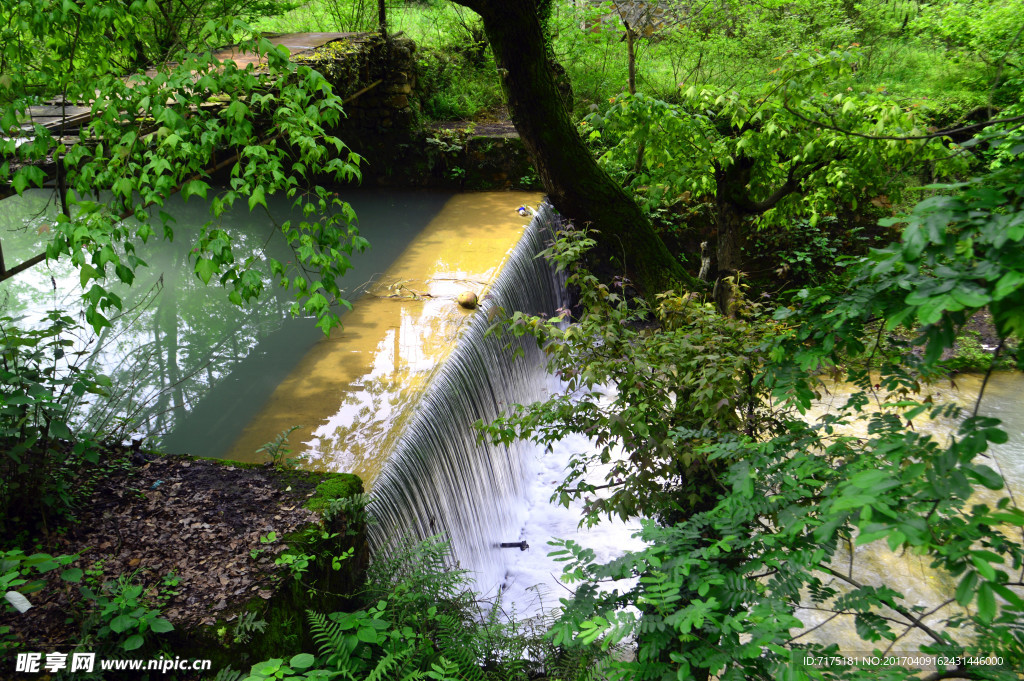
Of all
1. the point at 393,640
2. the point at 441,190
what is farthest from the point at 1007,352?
the point at 441,190

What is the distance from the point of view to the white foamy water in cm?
470

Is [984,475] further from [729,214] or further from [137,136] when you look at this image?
[729,214]

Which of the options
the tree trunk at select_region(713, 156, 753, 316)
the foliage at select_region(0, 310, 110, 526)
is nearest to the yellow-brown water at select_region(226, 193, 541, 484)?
the foliage at select_region(0, 310, 110, 526)

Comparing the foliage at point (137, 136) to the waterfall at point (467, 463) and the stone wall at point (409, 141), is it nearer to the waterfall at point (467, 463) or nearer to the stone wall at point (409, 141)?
the waterfall at point (467, 463)

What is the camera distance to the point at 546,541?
16.7 feet

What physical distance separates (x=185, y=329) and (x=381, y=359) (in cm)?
236

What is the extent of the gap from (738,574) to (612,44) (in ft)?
35.6

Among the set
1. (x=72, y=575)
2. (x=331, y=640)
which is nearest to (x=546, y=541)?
(x=331, y=640)

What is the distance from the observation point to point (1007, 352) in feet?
5.34

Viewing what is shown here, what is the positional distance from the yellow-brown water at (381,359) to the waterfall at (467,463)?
0.36 feet

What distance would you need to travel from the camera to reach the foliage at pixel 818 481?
1.41m

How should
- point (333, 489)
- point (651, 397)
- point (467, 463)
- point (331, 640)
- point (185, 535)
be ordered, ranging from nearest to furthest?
point (331, 640)
point (185, 535)
point (333, 489)
point (651, 397)
point (467, 463)

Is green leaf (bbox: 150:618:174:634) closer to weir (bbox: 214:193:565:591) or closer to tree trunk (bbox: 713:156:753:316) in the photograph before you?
weir (bbox: 214:193:565:591)

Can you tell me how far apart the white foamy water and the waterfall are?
119 millimetres
